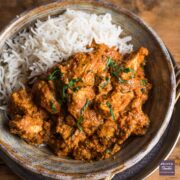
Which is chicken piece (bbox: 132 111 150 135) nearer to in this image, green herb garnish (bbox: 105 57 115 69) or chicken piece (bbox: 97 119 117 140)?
chicken piece (bbox: 97 119 117 140)

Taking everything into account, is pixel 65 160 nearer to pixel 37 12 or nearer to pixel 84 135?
pixel 84 135

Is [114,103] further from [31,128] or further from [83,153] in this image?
[31,128]

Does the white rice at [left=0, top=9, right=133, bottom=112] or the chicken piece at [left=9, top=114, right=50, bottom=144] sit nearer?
the chicken piece at [left=9, top=114, right=50, bottom=144]

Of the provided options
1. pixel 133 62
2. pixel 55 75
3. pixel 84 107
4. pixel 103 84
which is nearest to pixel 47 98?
pixel 55 75

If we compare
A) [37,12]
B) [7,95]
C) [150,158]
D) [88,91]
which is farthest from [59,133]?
[37,12]

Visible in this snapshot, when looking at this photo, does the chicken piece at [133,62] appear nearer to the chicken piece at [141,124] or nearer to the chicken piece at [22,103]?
the chicken piece at [141,124]

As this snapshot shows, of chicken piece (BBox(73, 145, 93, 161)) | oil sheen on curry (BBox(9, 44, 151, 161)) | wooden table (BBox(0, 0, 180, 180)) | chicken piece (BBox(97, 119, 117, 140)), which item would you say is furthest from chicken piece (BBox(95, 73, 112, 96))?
wooden table (BBox(0, 0, 180, 180))

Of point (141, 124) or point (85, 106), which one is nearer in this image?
point (85, 106)
